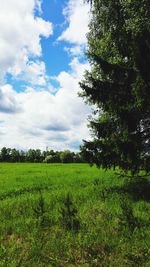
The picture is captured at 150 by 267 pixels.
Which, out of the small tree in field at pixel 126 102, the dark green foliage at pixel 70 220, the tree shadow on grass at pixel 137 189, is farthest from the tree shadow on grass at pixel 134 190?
the dark green foliage at pixel 70 220

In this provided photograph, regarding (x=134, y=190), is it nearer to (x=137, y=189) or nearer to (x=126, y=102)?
(x=137, y=189)

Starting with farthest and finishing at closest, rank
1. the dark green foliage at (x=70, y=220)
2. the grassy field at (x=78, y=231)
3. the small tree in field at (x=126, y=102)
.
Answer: the small tree in field at (x=126, y=102) < the dark green foliage at (x=70, y=220) < the grassy field at (x=78, y=231)

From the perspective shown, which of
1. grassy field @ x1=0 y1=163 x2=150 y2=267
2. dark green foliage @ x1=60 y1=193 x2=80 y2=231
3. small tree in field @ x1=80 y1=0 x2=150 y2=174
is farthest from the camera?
small tree in field @ x1=80 y1=0 x2=150 y2=174

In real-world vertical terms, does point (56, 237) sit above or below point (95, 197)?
below

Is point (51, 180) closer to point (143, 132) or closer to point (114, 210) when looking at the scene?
point (143, 132)

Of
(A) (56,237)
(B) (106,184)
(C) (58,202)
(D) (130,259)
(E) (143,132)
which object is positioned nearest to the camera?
(D) (130,259)

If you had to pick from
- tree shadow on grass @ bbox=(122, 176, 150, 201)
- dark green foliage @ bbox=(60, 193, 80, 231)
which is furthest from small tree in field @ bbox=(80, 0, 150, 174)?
dark green foliage @ bbox=(60, 193, 80, 231)

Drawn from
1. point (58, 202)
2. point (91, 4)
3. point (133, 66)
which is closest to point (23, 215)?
point (58, 202)

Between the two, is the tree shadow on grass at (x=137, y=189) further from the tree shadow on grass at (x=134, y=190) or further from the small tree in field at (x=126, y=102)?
the small tree in field at (x=126, y=102)

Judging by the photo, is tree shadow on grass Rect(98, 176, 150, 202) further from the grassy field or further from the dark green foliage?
the dark green foliage

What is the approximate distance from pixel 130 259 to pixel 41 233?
9.17 ft

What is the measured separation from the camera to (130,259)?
927 cm

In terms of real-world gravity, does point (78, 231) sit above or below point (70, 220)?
below

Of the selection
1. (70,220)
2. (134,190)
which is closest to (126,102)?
(134,190)
